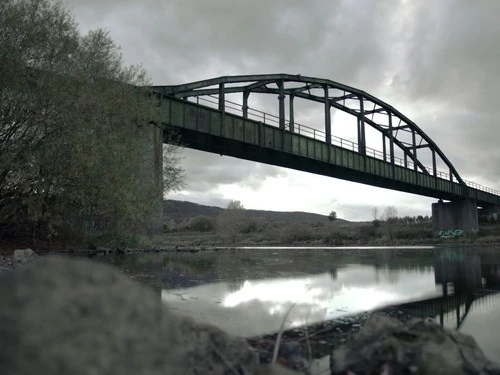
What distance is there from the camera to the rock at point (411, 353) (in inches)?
166

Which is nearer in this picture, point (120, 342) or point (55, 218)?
point (120, 342)

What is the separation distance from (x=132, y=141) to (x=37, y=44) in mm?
7176

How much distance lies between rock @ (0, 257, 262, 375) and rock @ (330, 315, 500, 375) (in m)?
2.27

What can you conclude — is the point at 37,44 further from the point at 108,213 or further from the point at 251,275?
the point at 251,275

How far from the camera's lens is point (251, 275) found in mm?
15750

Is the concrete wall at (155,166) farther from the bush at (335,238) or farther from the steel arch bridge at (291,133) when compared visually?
the bush at (335,238)

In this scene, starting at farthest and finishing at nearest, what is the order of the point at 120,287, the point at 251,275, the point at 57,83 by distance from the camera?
the point at 57,83 → the point at 251,275 → the point at 120,287

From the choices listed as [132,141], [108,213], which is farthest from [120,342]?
[132,141]

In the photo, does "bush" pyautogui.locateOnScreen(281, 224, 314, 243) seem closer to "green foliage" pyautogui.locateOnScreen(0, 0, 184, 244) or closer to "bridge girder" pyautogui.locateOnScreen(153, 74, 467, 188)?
"bridge girder" pyautogui.locateOnScreen(153, 74, 467, 188)

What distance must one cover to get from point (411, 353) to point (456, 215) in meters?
87.3

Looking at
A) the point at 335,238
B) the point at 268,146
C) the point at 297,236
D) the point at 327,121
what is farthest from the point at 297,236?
the point at 268,146

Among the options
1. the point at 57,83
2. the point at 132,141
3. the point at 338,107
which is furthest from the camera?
the point at 338,107

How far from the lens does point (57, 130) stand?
19969 mm

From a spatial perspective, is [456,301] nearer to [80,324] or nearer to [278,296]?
[278,296]
